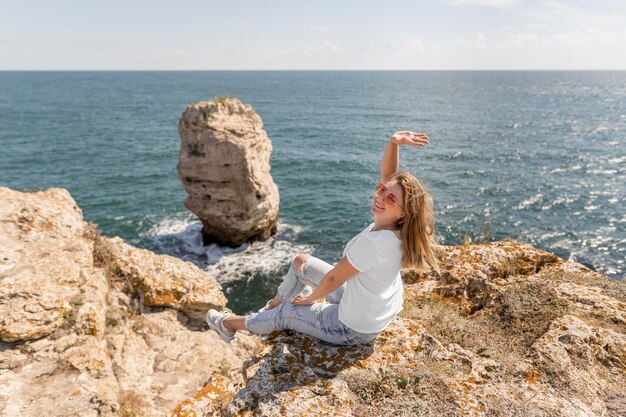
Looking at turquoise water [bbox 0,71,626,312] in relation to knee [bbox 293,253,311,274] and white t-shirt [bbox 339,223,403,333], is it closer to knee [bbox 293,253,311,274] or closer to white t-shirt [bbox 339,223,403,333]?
knee [bbox 293,253,311,274]

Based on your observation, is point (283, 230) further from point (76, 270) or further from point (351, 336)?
point (351, 336)

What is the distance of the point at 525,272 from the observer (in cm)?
731

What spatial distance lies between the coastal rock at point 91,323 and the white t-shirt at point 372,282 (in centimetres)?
210

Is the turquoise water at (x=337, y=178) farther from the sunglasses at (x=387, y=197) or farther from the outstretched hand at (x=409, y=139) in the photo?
the sunglasses at (x=387, y=197)

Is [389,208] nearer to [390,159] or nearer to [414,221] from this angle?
[414,221]

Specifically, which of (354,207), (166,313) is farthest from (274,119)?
(166,313)

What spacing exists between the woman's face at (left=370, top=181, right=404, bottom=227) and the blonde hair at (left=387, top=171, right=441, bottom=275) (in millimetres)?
50

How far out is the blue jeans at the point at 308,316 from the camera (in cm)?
484

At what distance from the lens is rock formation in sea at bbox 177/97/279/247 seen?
2238cm

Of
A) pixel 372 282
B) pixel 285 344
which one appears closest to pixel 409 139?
pixel 372 282

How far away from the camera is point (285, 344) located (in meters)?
5.09

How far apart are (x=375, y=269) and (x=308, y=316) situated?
1301 mm

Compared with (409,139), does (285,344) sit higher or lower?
lower

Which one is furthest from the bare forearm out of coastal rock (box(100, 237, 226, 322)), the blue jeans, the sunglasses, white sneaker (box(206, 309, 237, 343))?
coastal rock (box(100, 237, 226, 322))
